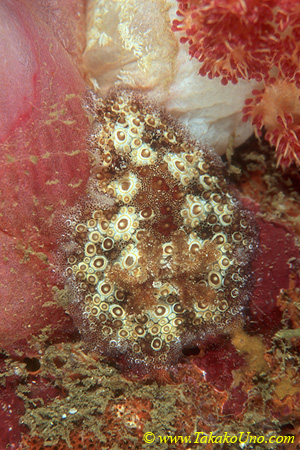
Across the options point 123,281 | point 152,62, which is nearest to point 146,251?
point 123,281

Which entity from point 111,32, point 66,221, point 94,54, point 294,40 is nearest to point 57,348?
point 66,221

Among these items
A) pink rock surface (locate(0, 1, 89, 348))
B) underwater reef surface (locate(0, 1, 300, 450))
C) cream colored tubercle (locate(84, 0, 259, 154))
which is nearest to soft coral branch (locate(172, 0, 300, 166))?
cream colored tubercle (locate(84, 0, 259, 154))

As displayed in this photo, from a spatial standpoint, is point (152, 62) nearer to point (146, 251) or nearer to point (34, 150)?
point (34, 150)

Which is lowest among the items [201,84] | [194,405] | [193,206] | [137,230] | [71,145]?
[194,405]

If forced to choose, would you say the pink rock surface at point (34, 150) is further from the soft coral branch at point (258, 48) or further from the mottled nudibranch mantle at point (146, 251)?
the soft coral branch at point (258, 48)

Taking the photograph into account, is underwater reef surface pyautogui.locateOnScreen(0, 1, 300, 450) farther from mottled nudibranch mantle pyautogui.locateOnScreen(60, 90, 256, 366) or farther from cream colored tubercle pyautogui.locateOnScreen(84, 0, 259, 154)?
cream colored tubercle pyautogui.locateOnScreen(84, 0, 259, 154)

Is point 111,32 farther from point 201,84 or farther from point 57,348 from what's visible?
point 57,348
